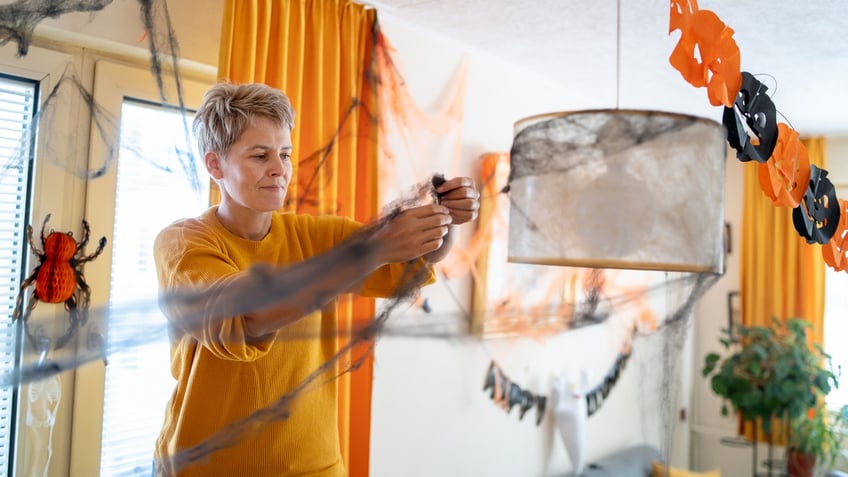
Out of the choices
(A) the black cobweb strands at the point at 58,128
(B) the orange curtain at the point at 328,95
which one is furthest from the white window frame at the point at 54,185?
(B) the orange curtain at the point at 328,95

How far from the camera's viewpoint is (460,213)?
3.62 ft

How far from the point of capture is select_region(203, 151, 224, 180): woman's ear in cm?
121

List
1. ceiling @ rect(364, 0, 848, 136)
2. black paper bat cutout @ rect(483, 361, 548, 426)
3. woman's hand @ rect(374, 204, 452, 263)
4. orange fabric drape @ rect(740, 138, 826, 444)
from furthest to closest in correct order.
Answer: orange fabric drape @ rect(740, 138, 826, 444) → black paper bat cutout @ rect(483, 361, 548, 426) → ceiling @ rect(364, 0, 848, 136) → woman's hand @ rect(374, 204, 452, 263)

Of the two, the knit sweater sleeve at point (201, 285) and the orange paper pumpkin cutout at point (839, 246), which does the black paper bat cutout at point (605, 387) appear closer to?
the orange paper pumpkin cutout at point (839, 246)

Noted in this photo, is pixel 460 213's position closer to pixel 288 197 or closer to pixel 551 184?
pixel 551 184

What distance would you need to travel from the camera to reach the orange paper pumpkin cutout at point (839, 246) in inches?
64.1

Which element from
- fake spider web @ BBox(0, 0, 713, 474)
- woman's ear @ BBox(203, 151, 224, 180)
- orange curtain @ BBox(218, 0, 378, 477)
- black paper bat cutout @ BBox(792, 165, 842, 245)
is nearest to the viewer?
fake spider web @ BBox(0, 0, 713, 474)

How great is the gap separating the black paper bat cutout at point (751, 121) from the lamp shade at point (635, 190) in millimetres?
60

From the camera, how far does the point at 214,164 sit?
1224 millimetres

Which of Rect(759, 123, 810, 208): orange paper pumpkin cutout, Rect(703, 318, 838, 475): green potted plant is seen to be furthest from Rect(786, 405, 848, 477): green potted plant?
Rect(759, 123, 810, 208): orange paper pumpkin cutout

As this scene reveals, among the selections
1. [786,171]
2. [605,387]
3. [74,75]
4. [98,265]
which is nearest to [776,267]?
[605,387]

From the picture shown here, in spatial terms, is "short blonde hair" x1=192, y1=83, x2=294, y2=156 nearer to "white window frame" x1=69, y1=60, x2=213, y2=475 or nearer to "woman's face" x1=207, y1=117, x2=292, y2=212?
"woman's face" x1=207, y1=117, x2=292, y2=212

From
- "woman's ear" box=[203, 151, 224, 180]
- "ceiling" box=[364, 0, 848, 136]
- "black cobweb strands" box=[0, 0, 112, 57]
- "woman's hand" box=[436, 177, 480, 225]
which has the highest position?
"ceiling" box=[364, 0, 848, 136]

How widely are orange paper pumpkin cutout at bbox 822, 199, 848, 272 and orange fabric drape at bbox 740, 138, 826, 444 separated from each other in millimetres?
2789
